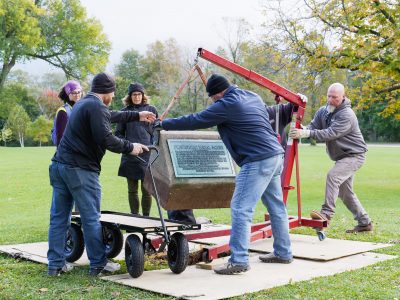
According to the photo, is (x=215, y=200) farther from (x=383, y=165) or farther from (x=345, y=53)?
(x=383, y=165)

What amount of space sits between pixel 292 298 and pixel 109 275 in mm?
2127

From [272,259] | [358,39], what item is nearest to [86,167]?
[272,259]

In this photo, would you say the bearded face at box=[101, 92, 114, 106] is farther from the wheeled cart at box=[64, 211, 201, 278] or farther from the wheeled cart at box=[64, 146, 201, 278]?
the wheeled cart at box=[64, 211, 201, 278]

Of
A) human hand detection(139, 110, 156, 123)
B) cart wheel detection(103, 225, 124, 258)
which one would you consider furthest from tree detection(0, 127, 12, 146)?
cart wheel detection(103, 225, 124, 258)

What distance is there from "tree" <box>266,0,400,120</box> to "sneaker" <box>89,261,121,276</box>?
10814mm

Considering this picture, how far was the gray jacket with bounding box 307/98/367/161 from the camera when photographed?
9.70m

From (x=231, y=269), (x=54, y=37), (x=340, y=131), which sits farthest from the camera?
(x=54, y=37)

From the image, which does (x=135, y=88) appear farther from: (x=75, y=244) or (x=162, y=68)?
(x=162, y=68)

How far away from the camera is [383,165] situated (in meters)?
37.4

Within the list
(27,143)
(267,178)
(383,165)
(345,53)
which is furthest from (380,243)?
(27,143)


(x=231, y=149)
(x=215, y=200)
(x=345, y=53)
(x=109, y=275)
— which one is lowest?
(x=109, y=275)

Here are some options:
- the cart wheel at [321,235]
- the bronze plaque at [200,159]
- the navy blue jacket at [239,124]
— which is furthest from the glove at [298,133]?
the navy blue jacket at [239,124]

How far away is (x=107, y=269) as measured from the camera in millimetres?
7211

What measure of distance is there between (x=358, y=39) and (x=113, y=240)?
515 inches
